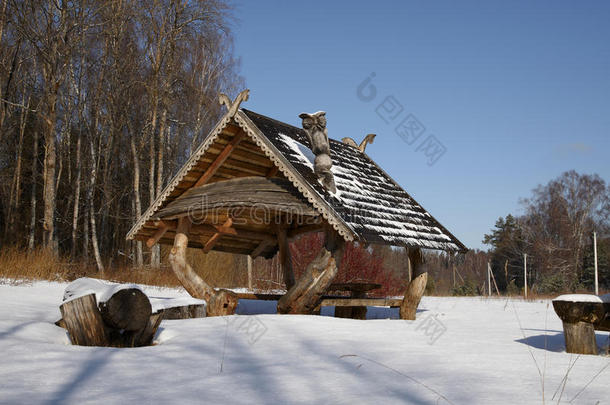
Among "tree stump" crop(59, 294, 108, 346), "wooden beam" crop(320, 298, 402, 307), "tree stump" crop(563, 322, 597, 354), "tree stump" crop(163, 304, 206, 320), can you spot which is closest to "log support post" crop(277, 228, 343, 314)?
"wooden beam" crop(320, 298, 402, 307)

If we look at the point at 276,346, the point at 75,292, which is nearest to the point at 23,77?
the point at 75,292

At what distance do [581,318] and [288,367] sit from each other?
348cm

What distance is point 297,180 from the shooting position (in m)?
8.66

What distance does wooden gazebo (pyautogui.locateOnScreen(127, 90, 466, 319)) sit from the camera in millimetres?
8852

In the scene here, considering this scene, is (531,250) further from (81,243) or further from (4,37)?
(4,37)

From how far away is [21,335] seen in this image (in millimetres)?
5469

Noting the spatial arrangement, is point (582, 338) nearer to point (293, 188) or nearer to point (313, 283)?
point (313, 283)

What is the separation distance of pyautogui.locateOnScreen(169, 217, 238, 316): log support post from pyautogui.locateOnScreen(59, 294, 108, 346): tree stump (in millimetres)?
3677

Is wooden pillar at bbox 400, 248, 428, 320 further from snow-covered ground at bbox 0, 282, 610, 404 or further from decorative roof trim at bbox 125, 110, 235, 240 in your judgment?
decorative roof trim at bbox 125, 110, 235, 240

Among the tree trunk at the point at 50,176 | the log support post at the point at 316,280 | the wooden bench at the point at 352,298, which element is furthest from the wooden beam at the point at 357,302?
the tree trunk at the point at 50,176

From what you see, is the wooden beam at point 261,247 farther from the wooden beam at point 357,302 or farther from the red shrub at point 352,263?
the red shrub at point 352,263

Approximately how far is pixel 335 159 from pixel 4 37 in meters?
18.5

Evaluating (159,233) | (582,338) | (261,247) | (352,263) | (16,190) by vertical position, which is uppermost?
(16,190)

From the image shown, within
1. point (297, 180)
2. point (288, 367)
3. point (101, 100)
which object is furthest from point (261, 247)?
point (101, 100)
